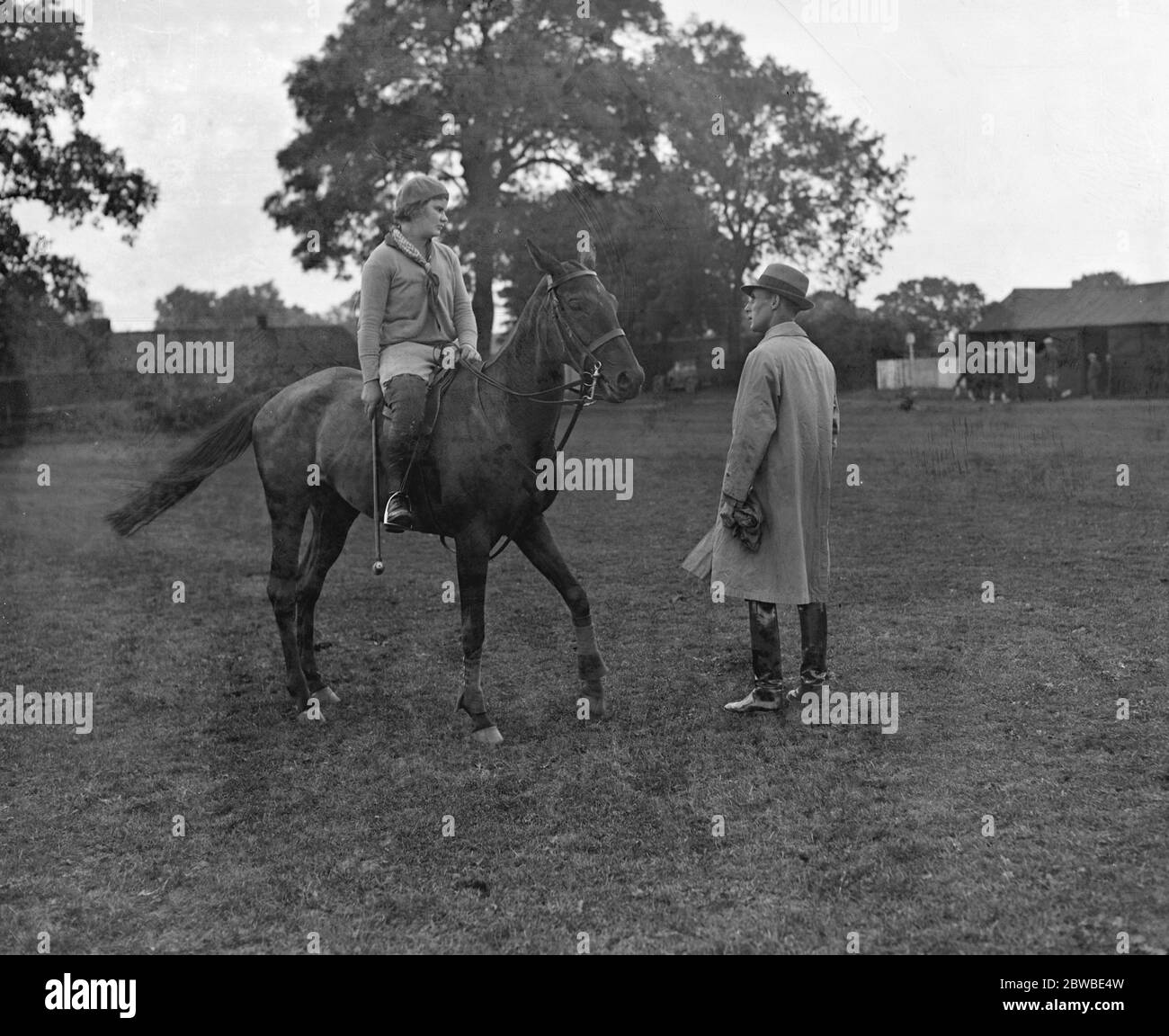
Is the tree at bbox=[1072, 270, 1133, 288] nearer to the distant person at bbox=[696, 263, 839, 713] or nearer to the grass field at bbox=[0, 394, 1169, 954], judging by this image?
the grass field at bbox=[0, 394, 1169, 954]

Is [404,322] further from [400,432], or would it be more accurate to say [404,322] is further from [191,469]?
[191,469]

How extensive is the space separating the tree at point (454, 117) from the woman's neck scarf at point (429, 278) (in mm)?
13968

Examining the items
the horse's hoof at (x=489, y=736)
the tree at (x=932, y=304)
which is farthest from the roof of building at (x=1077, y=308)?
the horse's hoof at (x=489, y=736)

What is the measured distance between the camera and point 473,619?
6.39m

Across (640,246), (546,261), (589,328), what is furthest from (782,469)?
(640,246)

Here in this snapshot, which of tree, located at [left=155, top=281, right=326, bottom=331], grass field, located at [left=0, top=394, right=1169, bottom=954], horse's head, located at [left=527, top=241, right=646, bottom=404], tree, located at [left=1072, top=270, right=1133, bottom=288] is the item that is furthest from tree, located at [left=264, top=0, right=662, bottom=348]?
tree, located at [left=1072, top=270, right=1133, bottom=288]

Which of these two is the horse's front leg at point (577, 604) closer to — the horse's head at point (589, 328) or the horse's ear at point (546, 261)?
the horse's head at point (589, 328)

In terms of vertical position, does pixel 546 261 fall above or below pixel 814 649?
above

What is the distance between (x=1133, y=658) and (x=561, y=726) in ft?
13.2

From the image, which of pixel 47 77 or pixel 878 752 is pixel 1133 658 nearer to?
pixel 878 752

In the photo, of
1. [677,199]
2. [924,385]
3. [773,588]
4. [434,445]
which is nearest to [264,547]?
[434,445]

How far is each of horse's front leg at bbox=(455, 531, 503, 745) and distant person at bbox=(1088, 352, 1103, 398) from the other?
26.5 meters

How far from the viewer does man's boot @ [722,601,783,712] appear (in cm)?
641

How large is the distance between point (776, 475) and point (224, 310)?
70.5 feet
